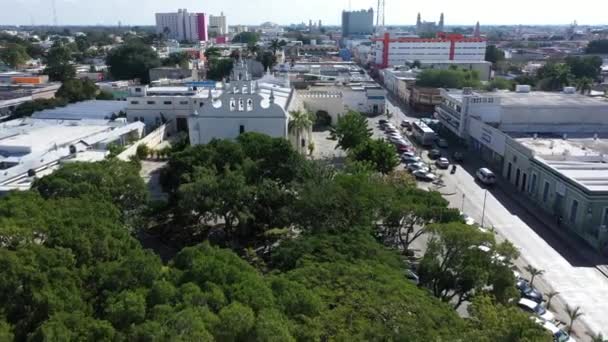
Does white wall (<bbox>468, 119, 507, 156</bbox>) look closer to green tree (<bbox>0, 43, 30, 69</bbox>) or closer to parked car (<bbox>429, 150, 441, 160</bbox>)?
parked car (<bbox>429, 150, 441, 160</bbox>)

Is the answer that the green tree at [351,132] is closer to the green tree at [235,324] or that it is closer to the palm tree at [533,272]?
the palm tree at [533,272]

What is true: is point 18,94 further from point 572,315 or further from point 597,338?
point 597,338

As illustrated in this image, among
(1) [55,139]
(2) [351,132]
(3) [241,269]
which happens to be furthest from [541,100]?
(1) [55,139]

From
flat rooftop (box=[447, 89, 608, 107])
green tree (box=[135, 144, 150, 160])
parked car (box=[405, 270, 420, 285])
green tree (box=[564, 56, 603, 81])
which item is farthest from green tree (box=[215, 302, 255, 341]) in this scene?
green tree (box=[564, 56, 603, 81])

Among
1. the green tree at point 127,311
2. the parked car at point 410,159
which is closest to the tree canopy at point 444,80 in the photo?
the parked car at point 410,159

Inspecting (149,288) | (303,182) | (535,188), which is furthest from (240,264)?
(535,188)
